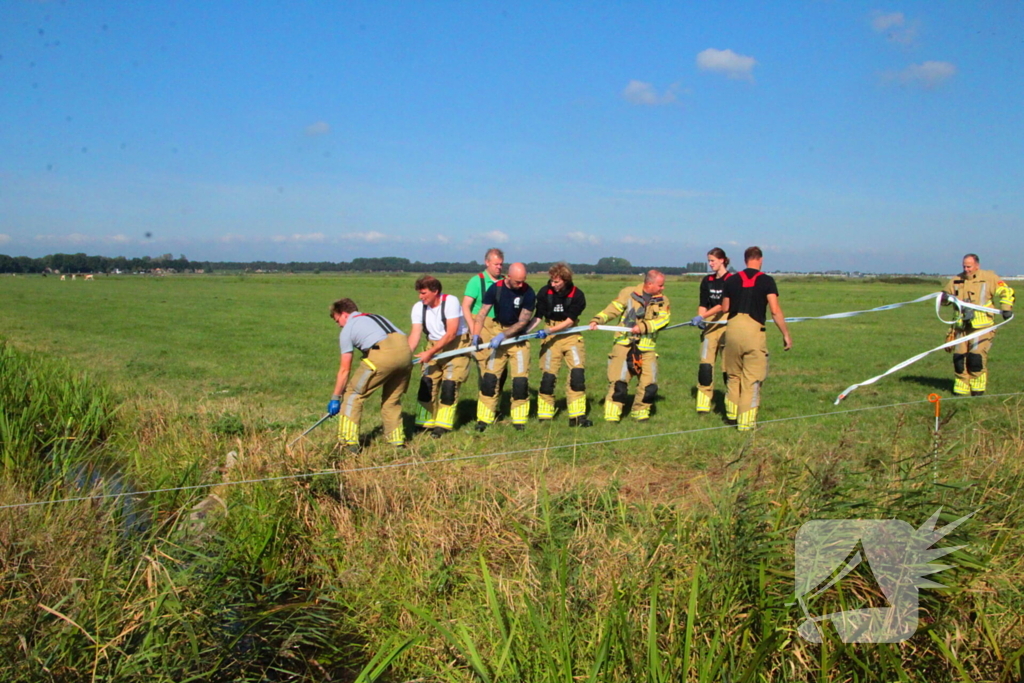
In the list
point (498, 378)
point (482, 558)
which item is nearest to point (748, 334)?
point (498, 378)

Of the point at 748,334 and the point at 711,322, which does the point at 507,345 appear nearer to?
the point at 748,334

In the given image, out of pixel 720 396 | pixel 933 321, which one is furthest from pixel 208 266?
pixel 720 396

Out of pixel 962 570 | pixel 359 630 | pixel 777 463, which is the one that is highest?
pixel 777 463

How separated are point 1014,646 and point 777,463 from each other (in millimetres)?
1711

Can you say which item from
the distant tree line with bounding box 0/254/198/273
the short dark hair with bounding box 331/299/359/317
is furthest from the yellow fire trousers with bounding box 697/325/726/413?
the distant tree line with bounding box 0/254/198/273

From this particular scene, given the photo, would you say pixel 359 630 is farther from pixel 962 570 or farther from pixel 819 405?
pixel 819 405

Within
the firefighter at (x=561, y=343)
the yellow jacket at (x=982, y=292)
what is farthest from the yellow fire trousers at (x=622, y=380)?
the yellow jacket at (x=982, y=292)

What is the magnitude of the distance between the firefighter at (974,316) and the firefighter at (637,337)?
4901 mm

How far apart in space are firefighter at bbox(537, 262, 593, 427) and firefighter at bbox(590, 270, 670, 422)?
0.33m

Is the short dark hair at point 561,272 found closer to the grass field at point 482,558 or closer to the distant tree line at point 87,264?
the grass field at point 482,558

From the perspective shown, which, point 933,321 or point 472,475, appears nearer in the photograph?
point 472,475

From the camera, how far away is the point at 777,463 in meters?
5.45

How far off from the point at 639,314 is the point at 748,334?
1.35 meters

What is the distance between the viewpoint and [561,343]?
9359 millimetres
